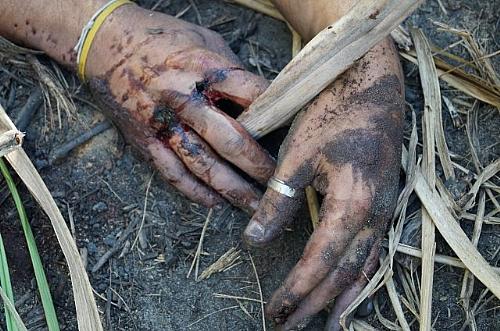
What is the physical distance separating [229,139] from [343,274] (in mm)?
419

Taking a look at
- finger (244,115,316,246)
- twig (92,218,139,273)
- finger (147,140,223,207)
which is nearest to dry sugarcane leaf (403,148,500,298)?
finger (244,115,316,246)

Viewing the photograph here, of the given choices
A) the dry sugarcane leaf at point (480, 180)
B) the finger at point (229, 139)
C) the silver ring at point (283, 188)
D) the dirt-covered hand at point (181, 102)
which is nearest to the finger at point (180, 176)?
the dirt-covered hand at point (181, 102)

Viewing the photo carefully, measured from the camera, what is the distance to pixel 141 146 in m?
1.95

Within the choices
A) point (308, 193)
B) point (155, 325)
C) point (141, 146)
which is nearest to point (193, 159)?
point (141, 146)

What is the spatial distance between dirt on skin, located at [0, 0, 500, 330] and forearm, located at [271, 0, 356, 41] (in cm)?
16

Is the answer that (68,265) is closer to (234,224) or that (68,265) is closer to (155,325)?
(155,325)

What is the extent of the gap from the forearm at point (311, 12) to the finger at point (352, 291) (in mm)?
598

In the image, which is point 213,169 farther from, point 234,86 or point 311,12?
point 311,12

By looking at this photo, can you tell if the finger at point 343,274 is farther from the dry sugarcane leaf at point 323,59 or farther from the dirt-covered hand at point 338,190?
the dry sugarcane leaf at point 323,59

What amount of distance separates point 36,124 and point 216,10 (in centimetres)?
63

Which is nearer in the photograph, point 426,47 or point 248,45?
point 426,47

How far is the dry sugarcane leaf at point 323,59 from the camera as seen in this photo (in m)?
1.65

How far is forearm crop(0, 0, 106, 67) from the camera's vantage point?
2.05 metres

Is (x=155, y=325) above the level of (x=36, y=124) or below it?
below
